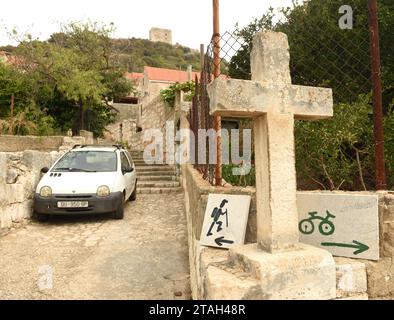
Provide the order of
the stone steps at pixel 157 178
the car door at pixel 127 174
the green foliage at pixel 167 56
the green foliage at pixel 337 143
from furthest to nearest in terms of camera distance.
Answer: the green foliage at pixel 167 56, the stone steps at pixel 157 178, the car door at pixel 127 174, the green foliage at pixel 337 143

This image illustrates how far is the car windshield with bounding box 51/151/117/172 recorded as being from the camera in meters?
6.68

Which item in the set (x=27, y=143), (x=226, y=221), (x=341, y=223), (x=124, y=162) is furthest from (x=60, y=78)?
(x=341, y=223)

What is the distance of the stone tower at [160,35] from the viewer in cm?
8444

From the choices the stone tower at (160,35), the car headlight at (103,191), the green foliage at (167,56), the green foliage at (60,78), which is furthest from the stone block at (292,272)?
the stone tower at (160,35)

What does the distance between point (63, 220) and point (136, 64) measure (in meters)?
14.3

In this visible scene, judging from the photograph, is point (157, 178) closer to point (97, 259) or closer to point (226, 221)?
point (97, 259)

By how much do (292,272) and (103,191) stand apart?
483 cm

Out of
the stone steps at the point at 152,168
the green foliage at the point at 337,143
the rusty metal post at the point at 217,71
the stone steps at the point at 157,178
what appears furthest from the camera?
the stone steps at the point at 152,168

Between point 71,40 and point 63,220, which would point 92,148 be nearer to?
point 63,220

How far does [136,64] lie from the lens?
61.8ft

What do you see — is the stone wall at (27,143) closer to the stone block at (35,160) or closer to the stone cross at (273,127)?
the stone block at (35,160)

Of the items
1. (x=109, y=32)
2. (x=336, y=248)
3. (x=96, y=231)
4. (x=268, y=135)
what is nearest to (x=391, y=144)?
(x=336, y=248)

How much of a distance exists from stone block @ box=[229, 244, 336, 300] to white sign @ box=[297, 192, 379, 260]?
36 cm

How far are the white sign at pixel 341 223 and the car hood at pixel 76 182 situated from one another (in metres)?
4.51
